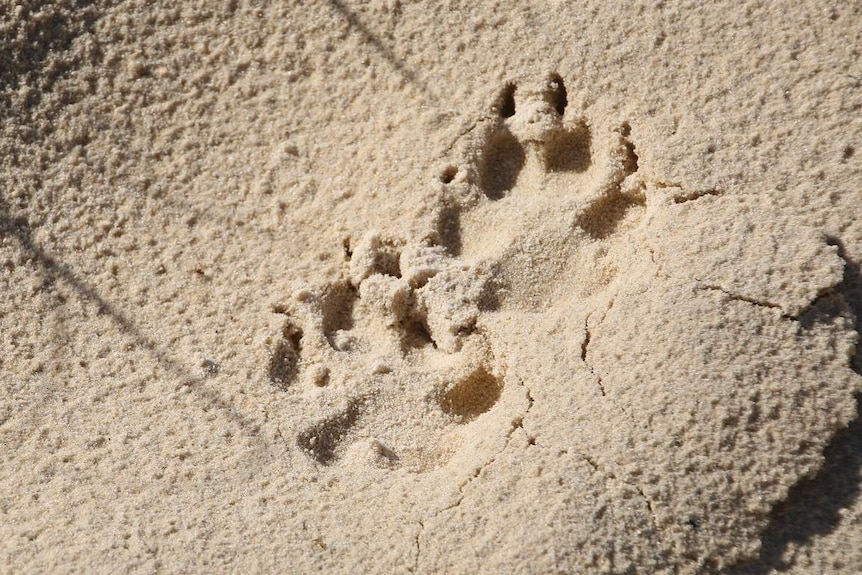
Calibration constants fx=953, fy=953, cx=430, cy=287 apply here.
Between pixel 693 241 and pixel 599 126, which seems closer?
pixel 693 241

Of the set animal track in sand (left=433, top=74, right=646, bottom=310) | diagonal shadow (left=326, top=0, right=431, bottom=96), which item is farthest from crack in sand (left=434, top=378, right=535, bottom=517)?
diagonal shadow (left=326, top=0, right=431, bottom=96)

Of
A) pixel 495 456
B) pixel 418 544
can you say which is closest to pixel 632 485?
pixel 495 456

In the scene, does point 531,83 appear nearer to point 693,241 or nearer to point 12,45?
point 693,241

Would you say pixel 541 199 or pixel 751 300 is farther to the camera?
pixel 541 199

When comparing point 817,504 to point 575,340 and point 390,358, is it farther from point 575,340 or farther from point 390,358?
point 390,358

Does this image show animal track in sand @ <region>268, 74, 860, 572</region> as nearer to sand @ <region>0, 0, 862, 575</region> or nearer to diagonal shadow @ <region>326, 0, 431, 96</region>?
sand @ <region>0, 0, 862, 575</region>

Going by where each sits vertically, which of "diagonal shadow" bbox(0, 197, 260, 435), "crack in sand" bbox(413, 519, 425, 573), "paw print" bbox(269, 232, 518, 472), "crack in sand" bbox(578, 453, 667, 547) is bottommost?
"crack in sand" bbox(578, 453, 667, 547)

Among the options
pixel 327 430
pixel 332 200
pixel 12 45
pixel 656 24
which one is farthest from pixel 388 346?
pixel 12 45
